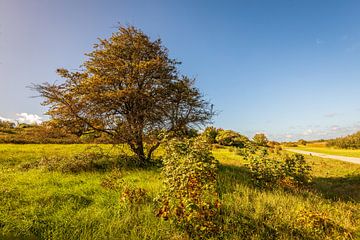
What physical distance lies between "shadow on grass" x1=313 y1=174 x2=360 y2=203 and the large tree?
7155 mm

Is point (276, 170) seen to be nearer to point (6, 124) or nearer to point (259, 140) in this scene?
point (259, 140)

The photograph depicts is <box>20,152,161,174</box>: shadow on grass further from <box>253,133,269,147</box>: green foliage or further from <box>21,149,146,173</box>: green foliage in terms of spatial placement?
<box>253,133,269,147</box>: green foliage

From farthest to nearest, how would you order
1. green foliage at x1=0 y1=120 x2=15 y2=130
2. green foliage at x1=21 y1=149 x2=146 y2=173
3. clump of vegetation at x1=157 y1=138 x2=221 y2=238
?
green foliage at x1=0 y1=120 x2=15 y2=130
green foliage at x1=21 y1=149 x2=146 y2=173
clump of vegetation at x1=157 y1=138 x2=221 y2=238

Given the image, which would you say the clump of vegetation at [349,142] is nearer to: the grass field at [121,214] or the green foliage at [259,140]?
the green foliage at [259,140]

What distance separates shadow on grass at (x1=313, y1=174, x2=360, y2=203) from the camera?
397 inches

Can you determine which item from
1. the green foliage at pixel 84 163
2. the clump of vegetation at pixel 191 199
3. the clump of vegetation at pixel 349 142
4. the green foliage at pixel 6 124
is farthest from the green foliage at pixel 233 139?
the green foliage at pixel 6 124

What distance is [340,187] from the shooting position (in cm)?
1213

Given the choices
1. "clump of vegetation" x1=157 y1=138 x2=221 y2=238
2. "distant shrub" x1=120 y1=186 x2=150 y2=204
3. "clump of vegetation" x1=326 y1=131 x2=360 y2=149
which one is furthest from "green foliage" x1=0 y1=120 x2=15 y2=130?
"clump of vegetation" x1=326 y1=131 x2=360 y2=149

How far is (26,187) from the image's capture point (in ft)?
27.6

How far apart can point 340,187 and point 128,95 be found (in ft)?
37.8

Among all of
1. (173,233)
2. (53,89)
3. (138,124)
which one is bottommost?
(173,233)

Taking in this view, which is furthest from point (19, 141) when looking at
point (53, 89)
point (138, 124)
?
point (138, 124)

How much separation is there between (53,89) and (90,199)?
7.42m

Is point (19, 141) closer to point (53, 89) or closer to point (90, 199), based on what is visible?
point (53, 89)
